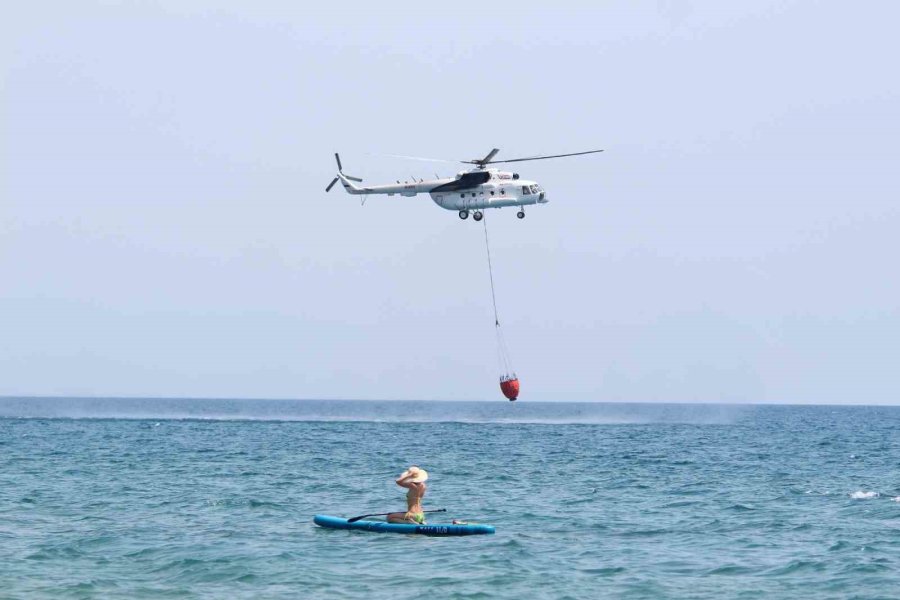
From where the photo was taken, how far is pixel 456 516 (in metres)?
36.4

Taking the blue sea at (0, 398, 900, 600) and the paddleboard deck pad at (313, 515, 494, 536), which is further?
the paddleboard deck pad at (313, 515, 494, 536)

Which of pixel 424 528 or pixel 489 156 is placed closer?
pixel 424 528

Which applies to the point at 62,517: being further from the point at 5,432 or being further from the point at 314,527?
the point at 5,432

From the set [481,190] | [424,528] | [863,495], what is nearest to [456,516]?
[424,528]

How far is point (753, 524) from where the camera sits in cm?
3525

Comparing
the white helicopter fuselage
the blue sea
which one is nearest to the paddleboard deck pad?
the blue sea

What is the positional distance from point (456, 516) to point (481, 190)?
74.3 ft

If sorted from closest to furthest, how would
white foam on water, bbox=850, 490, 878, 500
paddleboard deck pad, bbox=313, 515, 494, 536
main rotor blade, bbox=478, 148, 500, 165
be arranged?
paddleboard deck pad, bbox=313, 515, 494, 536 → white foam on water, bbox=850, 490, 878, 500 → main rotor blade, bbox=478, 148, 500, 165

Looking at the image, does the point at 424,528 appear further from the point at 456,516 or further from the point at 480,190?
the point at 480,190

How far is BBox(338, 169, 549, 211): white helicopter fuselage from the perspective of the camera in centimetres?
5512

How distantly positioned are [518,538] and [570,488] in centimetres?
1541

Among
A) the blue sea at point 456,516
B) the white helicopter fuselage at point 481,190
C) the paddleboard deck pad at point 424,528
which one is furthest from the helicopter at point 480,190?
the paddleboard deck pad at point 424,528

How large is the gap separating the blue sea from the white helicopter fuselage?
42.9ft

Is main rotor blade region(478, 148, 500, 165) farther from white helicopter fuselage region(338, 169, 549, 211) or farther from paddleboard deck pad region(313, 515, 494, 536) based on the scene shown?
paddleboard deck pad region(313, 515, 494, 536)
